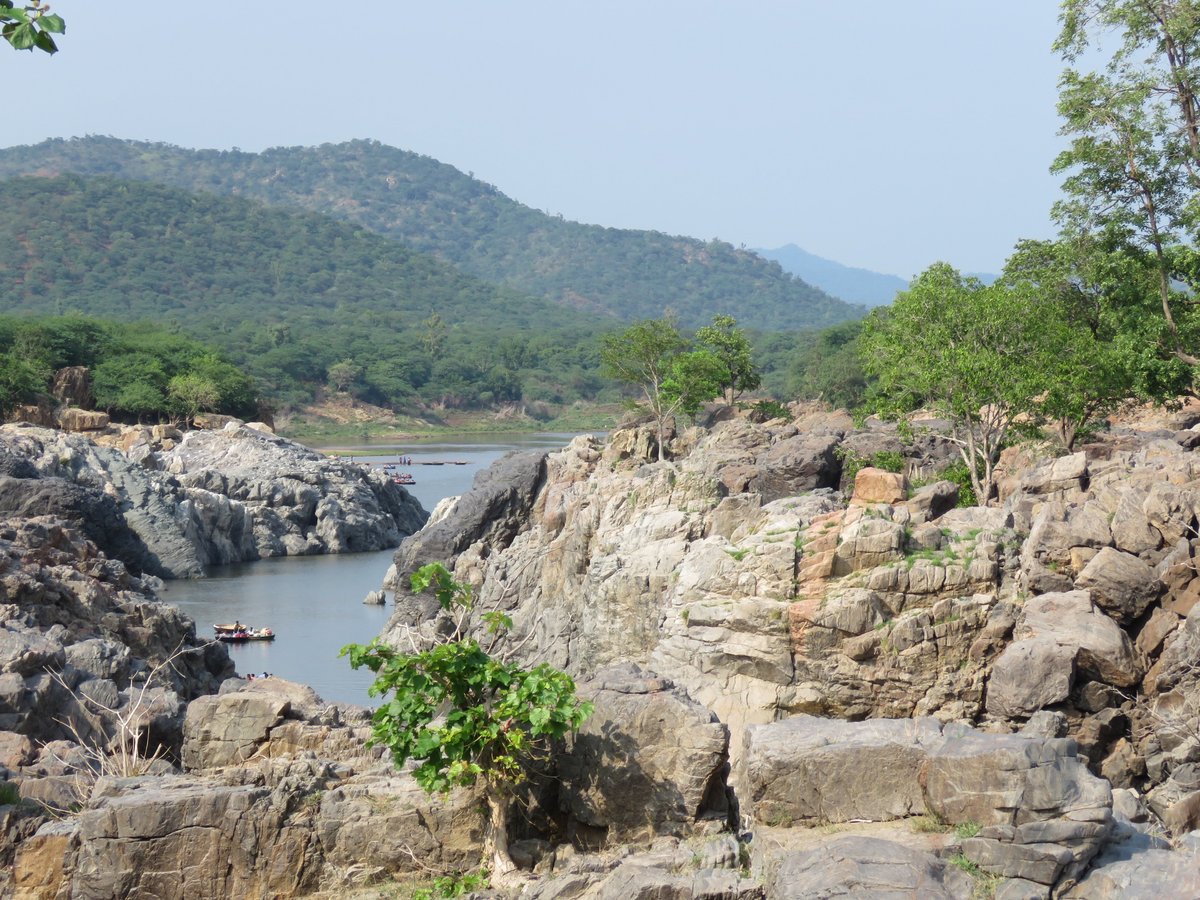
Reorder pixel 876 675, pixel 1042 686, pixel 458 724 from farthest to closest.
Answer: pixel 876 675
pixel 1042 686
pixel 458 724

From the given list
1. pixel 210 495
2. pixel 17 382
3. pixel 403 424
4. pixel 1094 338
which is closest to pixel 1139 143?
pixel 1094 338

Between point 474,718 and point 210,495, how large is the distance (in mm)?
57094

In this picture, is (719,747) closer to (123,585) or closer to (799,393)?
(123,585)

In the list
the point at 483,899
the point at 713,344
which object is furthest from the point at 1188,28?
the point at 713,344

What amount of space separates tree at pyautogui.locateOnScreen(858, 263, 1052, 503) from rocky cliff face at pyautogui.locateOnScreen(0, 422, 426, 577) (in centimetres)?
2998

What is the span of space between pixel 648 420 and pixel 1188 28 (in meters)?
33.7

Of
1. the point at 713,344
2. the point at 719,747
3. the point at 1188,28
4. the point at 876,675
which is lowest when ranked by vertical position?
the point at 876,675

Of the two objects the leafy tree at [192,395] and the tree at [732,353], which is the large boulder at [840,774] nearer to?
the tree at [732,353]

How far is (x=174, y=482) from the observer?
212ft

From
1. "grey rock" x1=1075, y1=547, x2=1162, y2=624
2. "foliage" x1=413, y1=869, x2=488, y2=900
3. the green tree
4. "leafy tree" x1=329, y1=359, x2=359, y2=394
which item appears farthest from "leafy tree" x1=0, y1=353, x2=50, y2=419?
"foliage" x1=413, y1=869, x2=488, y2=900

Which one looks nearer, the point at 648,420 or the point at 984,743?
the point at 984,743

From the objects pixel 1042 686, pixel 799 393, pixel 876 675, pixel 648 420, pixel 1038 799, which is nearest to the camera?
pixel 1038 799

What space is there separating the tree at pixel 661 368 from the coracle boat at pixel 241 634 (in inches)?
744

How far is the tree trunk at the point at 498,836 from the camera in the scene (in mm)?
12516
